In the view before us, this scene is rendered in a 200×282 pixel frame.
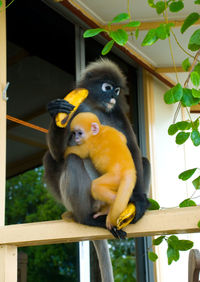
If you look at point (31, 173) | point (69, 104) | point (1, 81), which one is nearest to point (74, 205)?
point (69, 104)

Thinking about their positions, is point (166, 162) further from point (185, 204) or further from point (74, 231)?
point (74, 231)

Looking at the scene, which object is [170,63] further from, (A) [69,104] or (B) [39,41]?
(A) [69,104]

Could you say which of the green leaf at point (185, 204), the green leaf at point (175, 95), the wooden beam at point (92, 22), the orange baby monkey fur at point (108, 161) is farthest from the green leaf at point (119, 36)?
the wooden beam at point (92, 22)

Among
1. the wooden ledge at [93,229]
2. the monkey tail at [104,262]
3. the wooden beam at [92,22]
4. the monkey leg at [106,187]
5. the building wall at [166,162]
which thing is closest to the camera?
the wooden ledge at [93,229]

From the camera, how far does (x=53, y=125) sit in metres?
2.07

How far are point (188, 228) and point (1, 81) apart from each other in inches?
52.4

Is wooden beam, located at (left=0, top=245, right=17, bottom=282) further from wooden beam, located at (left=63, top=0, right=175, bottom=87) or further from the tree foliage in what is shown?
the tree foliage

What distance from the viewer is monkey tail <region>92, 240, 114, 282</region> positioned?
2260mm

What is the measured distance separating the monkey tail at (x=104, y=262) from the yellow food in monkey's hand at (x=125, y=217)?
0.49 meters

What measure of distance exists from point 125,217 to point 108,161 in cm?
27

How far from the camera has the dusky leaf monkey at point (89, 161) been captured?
2.01m

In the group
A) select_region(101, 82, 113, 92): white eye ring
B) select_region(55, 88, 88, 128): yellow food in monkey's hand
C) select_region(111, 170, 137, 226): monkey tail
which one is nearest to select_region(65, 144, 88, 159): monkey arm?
select_region(55, 88, 88, 128): yellow food in monkey's hand

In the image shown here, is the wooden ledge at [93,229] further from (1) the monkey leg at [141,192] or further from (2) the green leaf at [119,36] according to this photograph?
(2) the green leaf at [119,36]

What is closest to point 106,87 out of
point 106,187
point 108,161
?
point 108,161
